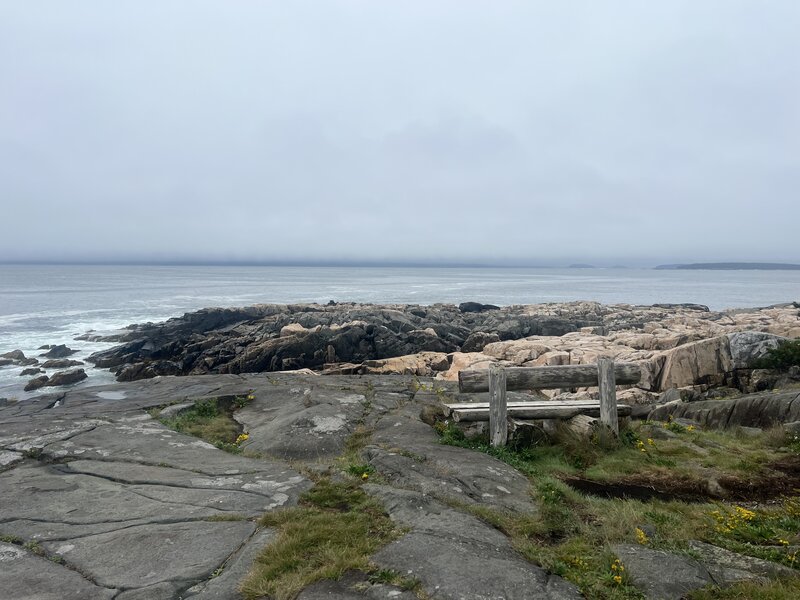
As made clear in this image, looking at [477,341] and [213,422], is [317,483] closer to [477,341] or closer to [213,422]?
[213,422]

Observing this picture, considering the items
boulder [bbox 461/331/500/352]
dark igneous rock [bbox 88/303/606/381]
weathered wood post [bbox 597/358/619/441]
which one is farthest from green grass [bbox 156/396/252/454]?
boulder [bbox 461/331/500/352]

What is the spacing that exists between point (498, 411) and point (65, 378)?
25.9 meters

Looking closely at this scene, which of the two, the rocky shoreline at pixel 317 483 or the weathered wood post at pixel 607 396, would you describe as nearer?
the rocky shoreline at pixel 317 483

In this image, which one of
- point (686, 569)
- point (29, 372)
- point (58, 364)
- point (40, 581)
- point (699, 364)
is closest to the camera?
point (40, 581)

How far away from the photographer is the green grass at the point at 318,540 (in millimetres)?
4281

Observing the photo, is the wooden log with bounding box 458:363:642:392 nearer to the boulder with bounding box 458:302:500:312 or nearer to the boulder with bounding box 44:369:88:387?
the boulder with bounding box 44:369:88:387

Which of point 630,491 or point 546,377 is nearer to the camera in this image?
point 630,491

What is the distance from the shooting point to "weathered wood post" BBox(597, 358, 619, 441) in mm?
8742

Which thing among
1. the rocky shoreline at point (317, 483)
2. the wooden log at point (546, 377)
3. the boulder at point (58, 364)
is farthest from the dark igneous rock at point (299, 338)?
the wooden log at point (546, 377)

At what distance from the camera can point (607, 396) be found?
876 cm

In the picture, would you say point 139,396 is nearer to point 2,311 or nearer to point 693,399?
point 693,399

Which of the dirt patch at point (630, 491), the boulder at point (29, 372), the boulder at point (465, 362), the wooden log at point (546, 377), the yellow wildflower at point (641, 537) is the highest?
the wooden log at point (546, 377)

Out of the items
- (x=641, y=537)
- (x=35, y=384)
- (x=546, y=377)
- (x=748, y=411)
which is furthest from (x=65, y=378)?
(x=748, y=411)

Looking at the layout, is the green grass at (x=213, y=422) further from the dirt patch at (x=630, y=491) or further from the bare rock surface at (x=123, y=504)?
the dirt patch at (x=630, y=491)
